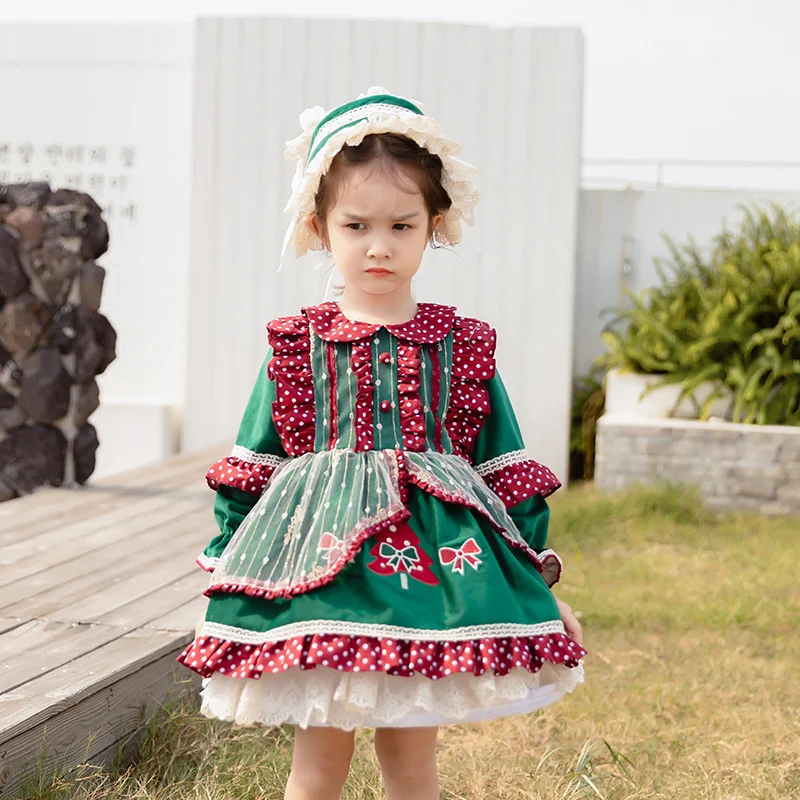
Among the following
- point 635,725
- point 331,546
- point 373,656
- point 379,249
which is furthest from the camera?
point 635,725

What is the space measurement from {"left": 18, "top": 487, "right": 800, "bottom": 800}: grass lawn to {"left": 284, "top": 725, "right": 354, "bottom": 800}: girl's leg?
2.11ft

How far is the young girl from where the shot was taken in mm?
1647

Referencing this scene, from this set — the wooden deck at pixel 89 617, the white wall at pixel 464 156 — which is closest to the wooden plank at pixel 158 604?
the wooden deck at pixel 89 617

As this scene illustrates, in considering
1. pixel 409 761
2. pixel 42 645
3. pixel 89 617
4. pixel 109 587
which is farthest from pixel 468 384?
pixel 109 587

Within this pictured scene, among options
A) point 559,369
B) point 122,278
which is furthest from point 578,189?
point 122,278

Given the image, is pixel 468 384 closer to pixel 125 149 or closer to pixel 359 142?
pixel 359 142

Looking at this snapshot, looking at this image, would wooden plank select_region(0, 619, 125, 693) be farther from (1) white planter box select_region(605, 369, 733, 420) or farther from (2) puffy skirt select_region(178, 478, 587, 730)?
(1) white planter box select_region(605, 369, 733, 420)

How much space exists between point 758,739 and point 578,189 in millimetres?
4756

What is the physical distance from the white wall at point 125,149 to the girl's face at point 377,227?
584 cm

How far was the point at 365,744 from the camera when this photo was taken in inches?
115

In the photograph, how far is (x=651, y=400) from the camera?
6.96 meters

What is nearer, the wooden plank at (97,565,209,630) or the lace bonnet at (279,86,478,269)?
the lace bonnet at (279,86,478,269)

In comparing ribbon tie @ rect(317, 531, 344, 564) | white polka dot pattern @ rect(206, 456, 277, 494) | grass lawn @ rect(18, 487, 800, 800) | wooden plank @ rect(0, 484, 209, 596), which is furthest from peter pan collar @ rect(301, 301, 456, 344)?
wooden plank @ rect(0, 484, 209, 596)

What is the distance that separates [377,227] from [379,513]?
18.7 inches
